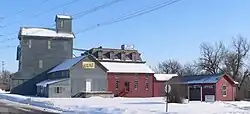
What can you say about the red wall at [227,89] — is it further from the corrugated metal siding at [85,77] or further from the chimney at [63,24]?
the chimney at [63,24]

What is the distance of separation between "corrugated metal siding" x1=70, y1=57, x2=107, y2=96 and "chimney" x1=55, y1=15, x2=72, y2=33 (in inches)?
520

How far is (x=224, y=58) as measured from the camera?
93.5 m

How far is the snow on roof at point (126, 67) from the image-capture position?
2820 inches

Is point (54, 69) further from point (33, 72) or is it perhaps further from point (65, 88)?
point (65, 88)

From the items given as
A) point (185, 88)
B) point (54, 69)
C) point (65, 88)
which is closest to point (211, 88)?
point (185, 88)

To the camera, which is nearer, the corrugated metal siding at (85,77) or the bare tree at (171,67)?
the corrugated metal siding at (85,77)

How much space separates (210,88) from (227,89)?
3180 mm

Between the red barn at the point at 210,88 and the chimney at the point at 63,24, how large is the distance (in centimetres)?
2488

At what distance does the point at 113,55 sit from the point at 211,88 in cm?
2362

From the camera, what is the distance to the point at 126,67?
73.7m

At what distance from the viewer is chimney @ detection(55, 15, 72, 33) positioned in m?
76.4

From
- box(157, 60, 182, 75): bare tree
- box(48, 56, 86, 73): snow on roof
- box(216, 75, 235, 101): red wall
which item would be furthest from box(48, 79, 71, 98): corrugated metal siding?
box(157, 60, 182, 75): bare tree

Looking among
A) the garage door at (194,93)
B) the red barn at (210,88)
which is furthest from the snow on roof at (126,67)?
the garage door at (194,93)

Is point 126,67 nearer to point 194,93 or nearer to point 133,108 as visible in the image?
point 194,93
